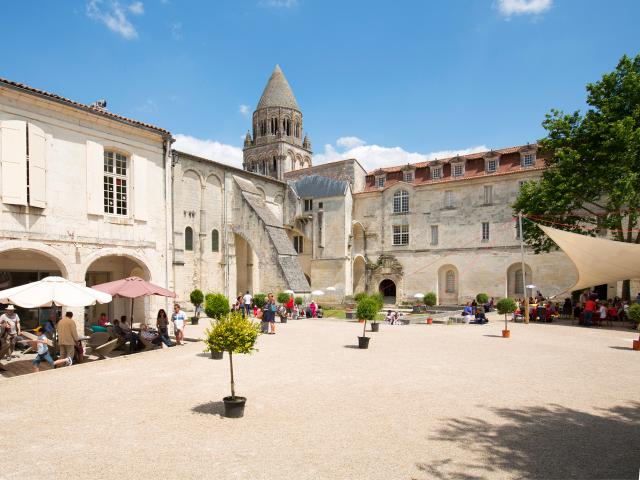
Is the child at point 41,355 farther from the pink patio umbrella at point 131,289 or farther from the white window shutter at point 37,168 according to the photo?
the white window shutter at point 37,168

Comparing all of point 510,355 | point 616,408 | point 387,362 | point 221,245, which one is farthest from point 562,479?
point 221,245

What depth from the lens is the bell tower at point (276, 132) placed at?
2196 inches

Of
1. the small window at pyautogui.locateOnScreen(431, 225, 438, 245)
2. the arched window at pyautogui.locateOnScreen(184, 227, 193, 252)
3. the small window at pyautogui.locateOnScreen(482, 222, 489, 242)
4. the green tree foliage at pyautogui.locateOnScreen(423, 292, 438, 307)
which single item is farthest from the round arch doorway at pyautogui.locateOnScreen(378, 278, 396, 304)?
the arched window at pyautogui.locateOnScreen(184, 227, 193, 252)

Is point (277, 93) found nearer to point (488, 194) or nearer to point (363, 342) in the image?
point (488, 194)

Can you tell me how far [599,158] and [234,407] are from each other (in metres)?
22.2

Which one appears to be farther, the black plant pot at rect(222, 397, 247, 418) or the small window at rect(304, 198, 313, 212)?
the small window at rect(304, 198, 313, 212)

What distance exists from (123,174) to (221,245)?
12.8 meters

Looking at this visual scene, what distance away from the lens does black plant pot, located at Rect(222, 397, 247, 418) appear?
6.93 meters

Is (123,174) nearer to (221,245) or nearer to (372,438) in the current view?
(221,245)

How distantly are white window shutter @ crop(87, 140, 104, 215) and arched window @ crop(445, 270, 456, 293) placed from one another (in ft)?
88.6

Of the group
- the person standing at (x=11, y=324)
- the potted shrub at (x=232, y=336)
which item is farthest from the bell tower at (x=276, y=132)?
the potted shrub at (x=232, y=336)

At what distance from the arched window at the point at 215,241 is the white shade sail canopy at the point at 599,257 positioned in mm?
21098

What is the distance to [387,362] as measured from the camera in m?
11.4

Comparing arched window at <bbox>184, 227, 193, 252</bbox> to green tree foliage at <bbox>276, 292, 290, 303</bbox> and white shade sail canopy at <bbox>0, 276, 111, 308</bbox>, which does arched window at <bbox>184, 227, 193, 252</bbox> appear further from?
white shade sail canopy at <bbox>0, 276, 111, 308</bbox>
